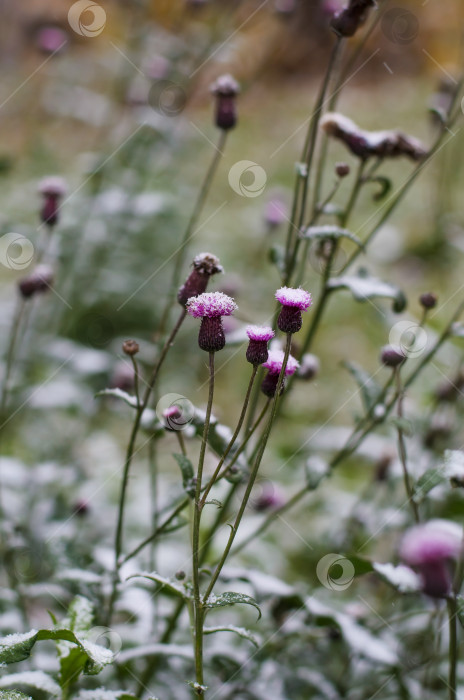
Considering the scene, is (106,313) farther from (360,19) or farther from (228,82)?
(360,19)

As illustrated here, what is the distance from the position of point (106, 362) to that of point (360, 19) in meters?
1.24

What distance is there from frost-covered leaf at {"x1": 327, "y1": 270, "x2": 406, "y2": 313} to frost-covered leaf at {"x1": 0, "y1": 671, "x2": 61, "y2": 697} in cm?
80

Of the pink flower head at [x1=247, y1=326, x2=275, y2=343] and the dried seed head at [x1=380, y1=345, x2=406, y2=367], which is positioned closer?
the pink flower head at [x1=247, y1=326, x2=275, y2=343]

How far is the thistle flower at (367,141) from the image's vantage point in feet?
4.31

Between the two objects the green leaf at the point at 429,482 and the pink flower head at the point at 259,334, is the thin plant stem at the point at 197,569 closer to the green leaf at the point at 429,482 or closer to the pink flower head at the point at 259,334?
the pink flower head at the point at 259,334

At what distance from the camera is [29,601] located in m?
1.80

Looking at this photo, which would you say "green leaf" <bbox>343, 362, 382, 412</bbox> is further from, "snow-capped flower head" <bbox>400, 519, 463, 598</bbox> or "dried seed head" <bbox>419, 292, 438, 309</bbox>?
"snow-capped flower head" <bbox>400, 519, 463, 598</bbox>

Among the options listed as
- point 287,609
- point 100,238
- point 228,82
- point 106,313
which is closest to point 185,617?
point 287,609

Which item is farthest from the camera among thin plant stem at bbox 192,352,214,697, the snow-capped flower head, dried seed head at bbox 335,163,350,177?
dried seed head at bbox 335,163,350,177

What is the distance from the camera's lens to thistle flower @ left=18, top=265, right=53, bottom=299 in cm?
151

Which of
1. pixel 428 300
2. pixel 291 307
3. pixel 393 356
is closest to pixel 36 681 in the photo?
pixel 291 307

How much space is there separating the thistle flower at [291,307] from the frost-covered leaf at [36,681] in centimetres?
64

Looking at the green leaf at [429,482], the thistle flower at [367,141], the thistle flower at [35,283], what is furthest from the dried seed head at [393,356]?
the thistle flower at [35,283]

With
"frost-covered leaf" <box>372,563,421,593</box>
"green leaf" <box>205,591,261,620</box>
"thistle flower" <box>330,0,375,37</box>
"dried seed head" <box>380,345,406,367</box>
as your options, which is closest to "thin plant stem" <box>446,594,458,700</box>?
"frost-covered leaf" <box>372,563,421,593</box>
